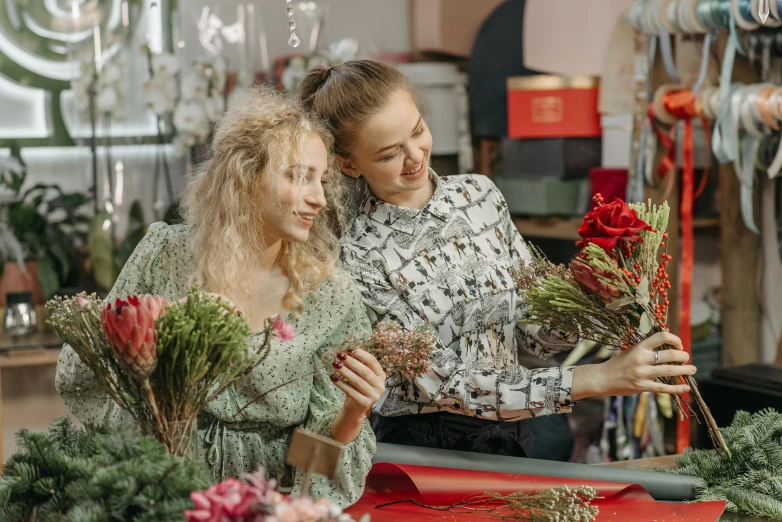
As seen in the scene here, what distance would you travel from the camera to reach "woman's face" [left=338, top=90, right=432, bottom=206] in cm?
155

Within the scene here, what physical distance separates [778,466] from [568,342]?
40 centimetres

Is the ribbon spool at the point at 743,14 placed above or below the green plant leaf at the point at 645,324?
above

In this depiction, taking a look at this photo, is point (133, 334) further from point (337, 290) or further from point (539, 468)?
point (539, 468)

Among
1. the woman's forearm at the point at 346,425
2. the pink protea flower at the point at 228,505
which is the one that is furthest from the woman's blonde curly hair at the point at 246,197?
the pink protea flower at the point at 228,505

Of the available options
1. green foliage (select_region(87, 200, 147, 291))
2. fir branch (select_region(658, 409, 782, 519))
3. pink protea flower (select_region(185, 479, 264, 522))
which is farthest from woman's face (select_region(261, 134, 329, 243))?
green foliage (select_region(87, 200, 147, 291))

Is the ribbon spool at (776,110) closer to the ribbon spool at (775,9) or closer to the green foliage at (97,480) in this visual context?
the ribbon spool at (775,9)

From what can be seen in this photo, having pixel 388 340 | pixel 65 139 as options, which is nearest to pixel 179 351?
pixel 388 340

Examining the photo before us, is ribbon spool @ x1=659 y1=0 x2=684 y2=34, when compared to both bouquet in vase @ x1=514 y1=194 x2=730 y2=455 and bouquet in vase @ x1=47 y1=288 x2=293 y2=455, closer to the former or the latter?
bouquet in vase @ x1=514 y1=194 x2=730 y2=455

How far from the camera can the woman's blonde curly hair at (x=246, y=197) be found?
1.43 metres

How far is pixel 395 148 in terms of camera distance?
5.12 feet

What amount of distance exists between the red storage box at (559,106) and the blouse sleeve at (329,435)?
1.67 meters

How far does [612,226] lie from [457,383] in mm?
397

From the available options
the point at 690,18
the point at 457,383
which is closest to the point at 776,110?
the point at 690,18

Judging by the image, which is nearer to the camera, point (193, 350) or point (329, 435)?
point (193, 350)
